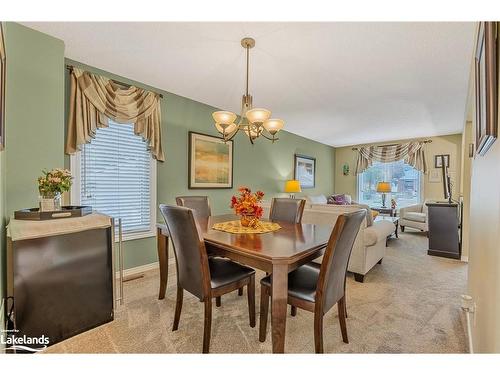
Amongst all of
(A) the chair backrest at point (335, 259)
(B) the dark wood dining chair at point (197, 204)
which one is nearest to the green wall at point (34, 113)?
(B) the dark wood dining chair at point (197, 204)

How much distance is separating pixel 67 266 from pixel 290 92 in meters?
2.99

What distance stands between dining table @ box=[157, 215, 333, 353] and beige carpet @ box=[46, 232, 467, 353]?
1.53 feet

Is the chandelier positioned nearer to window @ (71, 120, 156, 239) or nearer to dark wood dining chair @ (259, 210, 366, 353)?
dark wood dining chair @ (259, 210, 366, 353)

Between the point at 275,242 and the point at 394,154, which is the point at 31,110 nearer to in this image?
the point at 275,242

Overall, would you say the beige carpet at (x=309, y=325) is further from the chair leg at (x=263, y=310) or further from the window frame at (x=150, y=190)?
the window frame at (x=150, y=190)

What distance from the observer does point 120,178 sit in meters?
2.86

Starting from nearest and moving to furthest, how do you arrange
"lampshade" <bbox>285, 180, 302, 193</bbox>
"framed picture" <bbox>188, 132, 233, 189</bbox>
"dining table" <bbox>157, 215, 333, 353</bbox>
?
"dining table" <bbox>157, 215, 333, 353</bbox> < "framed picture" <bbox>188, 132, 233, 189</bbox> < "lampshade" <bbox>285, 180, 302, 193</bbox>

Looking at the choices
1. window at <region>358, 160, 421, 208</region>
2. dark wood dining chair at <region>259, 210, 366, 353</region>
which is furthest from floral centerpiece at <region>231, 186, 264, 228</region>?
window at <region>358, 160, 421, 208</region>

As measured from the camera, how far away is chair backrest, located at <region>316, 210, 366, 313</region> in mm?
1306

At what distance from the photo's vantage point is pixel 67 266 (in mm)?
1604
